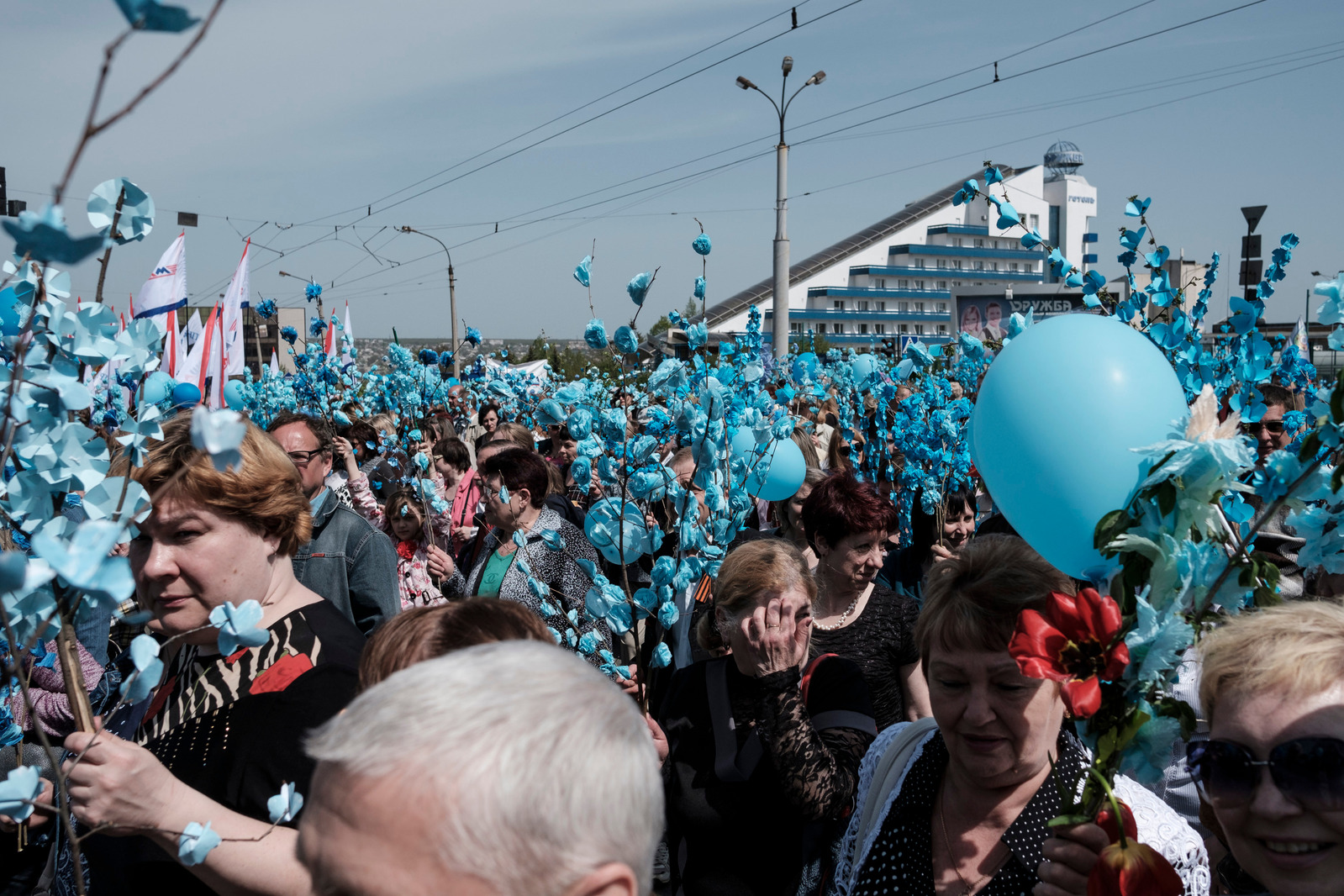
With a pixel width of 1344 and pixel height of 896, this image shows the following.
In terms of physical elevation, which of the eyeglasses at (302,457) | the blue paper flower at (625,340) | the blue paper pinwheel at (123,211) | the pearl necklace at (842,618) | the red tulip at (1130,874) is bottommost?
the pearl necklace at (842,618)

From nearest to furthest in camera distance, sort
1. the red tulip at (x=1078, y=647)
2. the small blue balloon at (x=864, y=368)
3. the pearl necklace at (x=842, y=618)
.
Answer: the red tulip at (x=1078, y=647) → the pearl necklace at (x=842, y=618) → the small blue balloon at (x=864, y=368)

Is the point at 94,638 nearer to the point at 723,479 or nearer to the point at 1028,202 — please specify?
the point at 723,479

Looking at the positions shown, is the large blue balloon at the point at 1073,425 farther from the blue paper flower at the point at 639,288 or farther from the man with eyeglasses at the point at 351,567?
the man with eyeglasses at the point at 351,567

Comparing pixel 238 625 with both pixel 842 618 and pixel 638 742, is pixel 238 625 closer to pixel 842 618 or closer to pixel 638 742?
pixel 638 742

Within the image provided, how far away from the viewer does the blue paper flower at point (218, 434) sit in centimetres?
97

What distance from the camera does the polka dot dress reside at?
6.20 feet

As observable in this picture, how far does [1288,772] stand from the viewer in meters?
1.46

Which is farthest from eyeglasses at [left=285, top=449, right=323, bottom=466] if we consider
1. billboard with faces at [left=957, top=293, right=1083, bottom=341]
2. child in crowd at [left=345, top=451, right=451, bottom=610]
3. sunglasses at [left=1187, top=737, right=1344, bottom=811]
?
billboard with faces at [left=957, top=293, right=1083, bottom=341]

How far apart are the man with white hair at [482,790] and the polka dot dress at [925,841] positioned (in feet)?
3.92

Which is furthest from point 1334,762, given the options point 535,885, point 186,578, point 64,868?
point 64,868

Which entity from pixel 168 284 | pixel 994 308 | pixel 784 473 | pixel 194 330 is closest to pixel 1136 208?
pixel 784 473

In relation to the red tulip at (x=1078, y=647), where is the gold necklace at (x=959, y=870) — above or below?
below

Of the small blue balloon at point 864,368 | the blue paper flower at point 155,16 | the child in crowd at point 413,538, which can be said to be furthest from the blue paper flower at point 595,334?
the small blue balloon at point 864,368

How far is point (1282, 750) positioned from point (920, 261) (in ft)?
290
